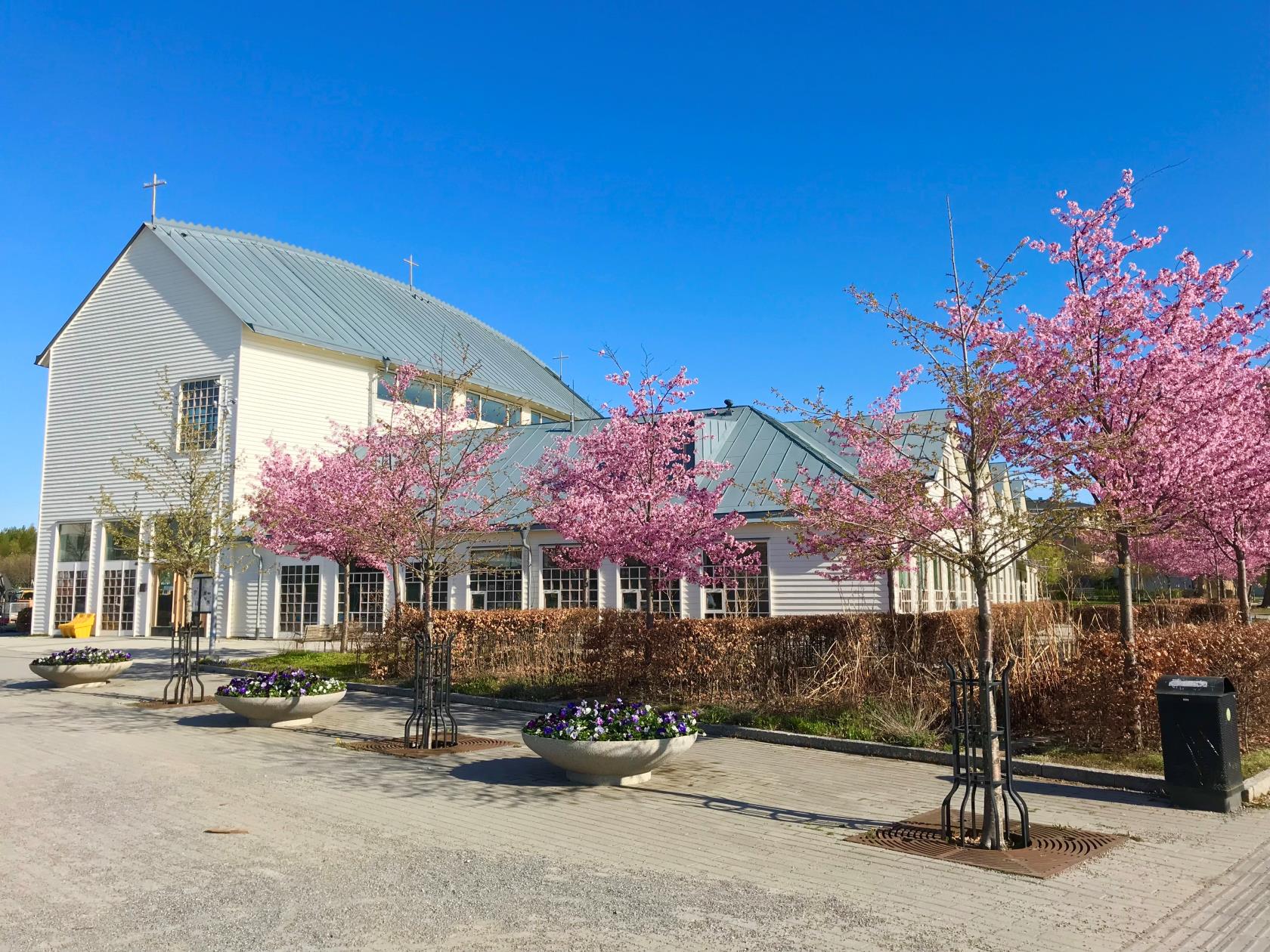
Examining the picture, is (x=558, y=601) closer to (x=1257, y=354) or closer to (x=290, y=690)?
(x=290, y=690)

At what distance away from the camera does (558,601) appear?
26375 mm

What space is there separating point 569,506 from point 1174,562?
2469 centimetres

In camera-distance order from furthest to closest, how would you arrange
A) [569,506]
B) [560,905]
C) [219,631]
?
1. [219,631]
2. [569,506]
3. [560,905]

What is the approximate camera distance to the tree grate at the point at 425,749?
425 inches

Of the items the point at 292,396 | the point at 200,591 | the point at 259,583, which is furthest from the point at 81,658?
the point at 292,396

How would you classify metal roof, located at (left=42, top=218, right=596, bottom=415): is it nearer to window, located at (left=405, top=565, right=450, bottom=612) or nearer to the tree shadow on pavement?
window, located at (left=405, top=565, right=450, bottom=612)

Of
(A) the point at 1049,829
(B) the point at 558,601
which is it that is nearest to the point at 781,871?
(A) the point at 1049,829

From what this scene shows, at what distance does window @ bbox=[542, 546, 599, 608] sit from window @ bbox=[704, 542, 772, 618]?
3.21 m

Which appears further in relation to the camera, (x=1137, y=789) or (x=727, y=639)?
(x=727, y=639)

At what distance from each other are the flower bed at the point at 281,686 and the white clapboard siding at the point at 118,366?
2040 centimetres

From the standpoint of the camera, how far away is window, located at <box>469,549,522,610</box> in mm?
26922

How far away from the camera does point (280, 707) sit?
12633 mm

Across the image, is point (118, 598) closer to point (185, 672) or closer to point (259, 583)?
point (259, 583)

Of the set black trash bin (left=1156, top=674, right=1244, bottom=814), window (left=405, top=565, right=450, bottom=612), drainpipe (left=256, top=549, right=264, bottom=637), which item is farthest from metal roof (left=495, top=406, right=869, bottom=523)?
black trash bin (left=1156, top=674, right=1244, bottom=814)
